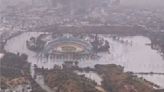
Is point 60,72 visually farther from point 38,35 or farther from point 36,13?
point 36,13

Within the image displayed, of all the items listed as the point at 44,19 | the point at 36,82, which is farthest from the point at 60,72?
the point at 44,19

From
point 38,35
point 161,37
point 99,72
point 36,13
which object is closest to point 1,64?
point 99,72

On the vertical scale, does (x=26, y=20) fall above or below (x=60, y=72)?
above

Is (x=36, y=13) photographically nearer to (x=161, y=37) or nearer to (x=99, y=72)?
(x=161, y=37)

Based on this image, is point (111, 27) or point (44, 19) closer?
point (111, 27)

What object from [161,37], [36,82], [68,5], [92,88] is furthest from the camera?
[68,5]

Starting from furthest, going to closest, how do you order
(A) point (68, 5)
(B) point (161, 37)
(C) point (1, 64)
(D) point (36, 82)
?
(A) point (68, 5)
(B) point (161, 37)
(C) point (1, 64)
(D) point (36, 82)
